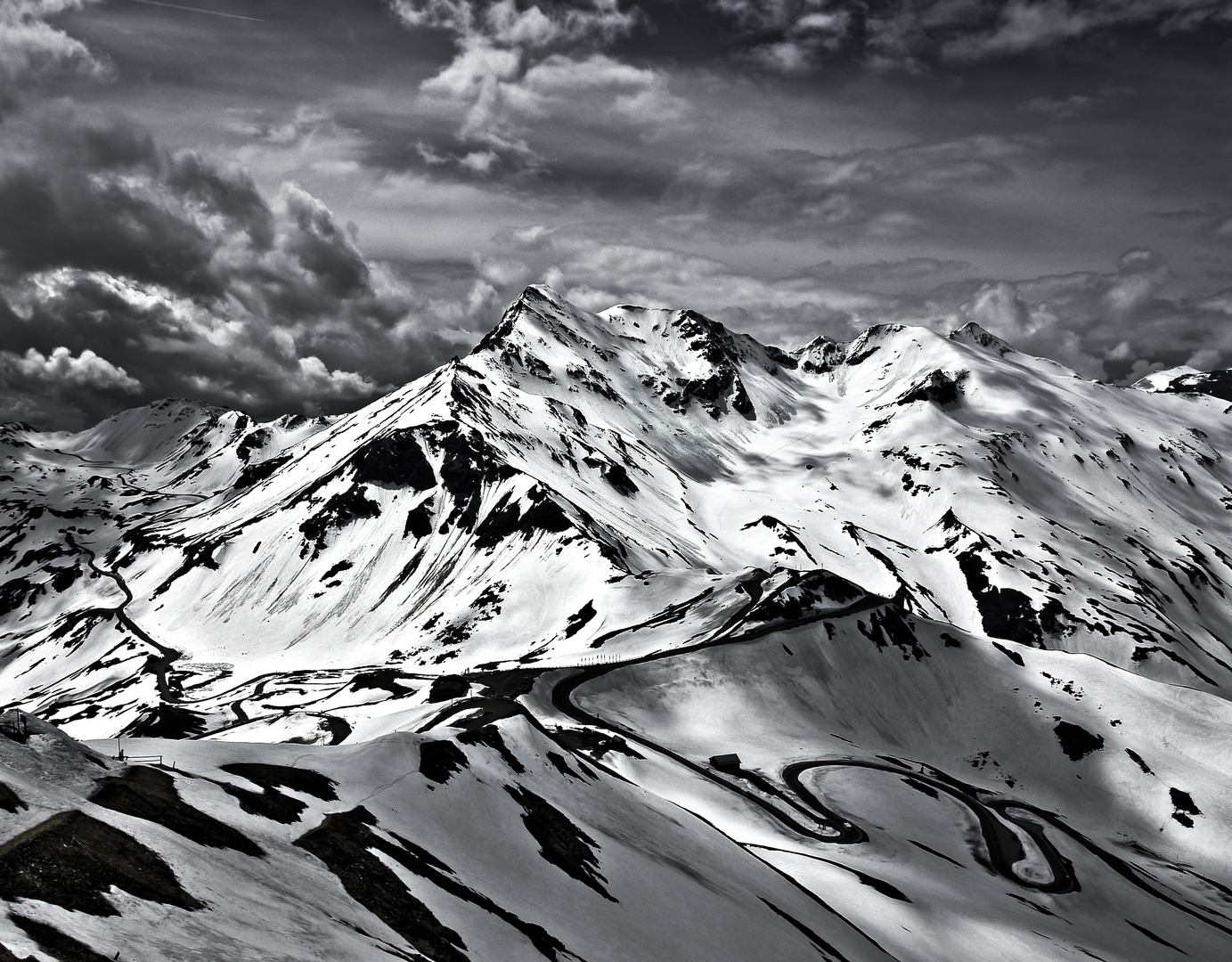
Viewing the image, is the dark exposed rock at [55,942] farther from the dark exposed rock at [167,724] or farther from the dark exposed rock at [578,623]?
the dark exposed rock at [578,623]

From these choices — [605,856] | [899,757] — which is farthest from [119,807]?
[899,757]

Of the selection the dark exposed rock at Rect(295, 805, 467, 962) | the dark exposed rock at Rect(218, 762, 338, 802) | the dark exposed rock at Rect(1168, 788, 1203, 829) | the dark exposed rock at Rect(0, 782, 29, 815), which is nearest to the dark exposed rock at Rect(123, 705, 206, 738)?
the dark exposed rock at Rect(218, 762, 338, 802)

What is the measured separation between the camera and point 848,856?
103 metres

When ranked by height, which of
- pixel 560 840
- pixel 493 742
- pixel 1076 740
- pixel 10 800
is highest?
pixel 10 800

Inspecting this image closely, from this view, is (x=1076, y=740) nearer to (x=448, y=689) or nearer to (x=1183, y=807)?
(x=1183, y=807)

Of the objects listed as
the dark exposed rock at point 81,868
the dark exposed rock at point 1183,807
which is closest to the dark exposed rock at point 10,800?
the dark exposed rock at point 81,868

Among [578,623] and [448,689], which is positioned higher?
[448,689]

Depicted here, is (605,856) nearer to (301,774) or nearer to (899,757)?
(301,774)

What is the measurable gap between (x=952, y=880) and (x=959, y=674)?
3236 inches

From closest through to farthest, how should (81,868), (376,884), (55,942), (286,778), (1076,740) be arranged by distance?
(55,942)
(81,868)
(376,884)
(286,778)
(1076,740)

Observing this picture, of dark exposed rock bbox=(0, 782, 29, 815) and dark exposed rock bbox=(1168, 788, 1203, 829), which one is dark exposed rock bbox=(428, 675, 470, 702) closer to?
dark exposed rock bbox=(0, 782, 29, 815)

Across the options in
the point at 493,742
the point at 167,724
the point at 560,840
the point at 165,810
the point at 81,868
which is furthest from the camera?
the point at 167,724

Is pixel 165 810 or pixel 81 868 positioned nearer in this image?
pixel 81 868

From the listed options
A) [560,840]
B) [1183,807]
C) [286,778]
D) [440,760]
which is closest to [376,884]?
[286,778]
